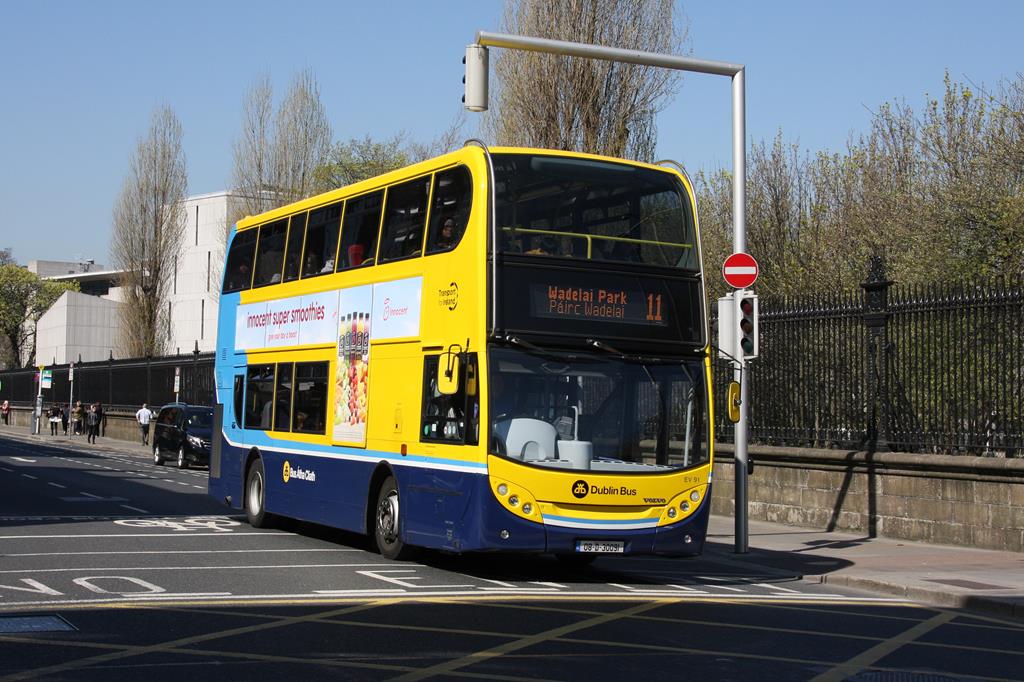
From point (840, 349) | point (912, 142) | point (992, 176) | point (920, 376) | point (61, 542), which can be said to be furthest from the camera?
point (912, 142)

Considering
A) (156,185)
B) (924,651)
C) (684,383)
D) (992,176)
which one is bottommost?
(924,651)

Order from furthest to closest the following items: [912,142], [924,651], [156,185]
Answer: [156,185] < [912,142] < [924,651]

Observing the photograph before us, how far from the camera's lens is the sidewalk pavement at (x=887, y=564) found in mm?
13602

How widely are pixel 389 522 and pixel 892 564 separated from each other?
581cm

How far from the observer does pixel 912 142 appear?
110 feet

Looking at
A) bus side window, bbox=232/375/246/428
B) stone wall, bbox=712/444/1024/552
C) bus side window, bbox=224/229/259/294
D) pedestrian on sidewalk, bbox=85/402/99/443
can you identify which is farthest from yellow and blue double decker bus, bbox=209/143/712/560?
pedestrian on sidewalk, bbox=85/402/99/443

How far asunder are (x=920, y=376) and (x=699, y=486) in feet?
19.7

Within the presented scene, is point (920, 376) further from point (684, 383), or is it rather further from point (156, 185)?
point (156, 185)

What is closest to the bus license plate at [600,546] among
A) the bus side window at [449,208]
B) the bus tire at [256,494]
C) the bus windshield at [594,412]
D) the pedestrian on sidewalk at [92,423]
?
the bus windshield at [594,412]

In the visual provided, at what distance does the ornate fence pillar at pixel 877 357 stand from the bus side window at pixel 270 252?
26.7 feet

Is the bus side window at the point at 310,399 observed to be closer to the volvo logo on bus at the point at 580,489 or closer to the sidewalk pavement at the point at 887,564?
the volvo logo on bus at the point at 580,489

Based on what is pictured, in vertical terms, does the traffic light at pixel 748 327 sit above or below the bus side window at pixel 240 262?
below

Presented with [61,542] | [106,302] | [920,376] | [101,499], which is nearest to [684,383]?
[920,376]

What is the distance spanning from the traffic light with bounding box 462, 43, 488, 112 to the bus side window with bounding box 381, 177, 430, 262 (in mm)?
1547
